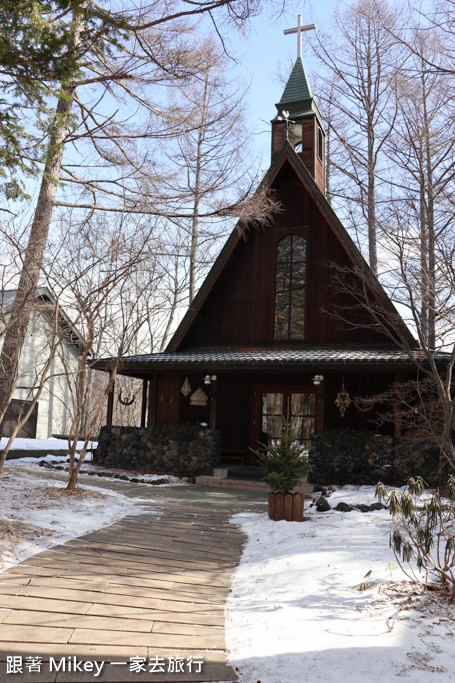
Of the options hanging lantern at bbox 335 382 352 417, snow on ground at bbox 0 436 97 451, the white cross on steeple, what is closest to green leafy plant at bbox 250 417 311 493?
hanging lantern at bbox 335 382 352 417

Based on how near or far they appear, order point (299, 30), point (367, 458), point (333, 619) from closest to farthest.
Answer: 1. point (333, 619)
2. point (367, 458)
3. point (299, 30)

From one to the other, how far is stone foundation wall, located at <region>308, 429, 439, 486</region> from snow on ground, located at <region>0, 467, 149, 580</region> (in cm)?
453

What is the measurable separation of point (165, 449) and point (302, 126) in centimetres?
1069

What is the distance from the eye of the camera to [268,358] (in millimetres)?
12203

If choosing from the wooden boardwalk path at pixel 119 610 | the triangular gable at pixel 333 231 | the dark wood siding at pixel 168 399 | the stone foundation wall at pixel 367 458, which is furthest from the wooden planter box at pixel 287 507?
the dark wood siding at pixel 168 399

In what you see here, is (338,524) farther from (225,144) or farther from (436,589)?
(225,144)

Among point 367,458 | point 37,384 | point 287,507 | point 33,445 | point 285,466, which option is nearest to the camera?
point 287,507

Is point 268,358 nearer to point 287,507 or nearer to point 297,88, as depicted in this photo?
point 287,507

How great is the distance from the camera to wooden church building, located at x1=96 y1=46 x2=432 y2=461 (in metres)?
13.0

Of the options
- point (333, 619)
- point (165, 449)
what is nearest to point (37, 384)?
point (165, 449)

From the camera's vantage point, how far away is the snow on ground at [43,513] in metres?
5.01

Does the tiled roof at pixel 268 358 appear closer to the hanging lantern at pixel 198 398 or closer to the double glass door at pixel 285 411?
the hanging lantern at pixel 198 398

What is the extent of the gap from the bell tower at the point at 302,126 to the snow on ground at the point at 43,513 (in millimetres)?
11514

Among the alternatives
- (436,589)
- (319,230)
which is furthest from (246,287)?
(436,589)
